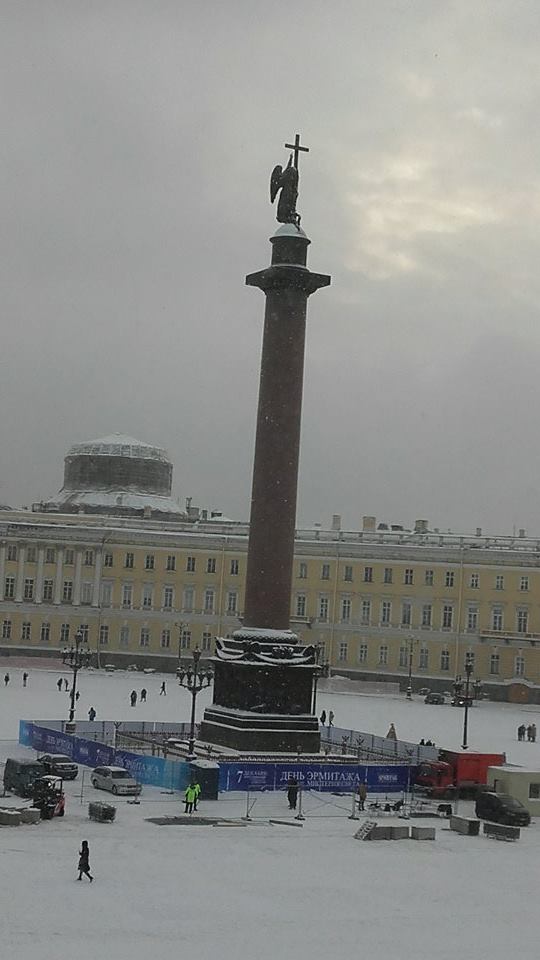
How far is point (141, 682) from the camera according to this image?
2987 inches

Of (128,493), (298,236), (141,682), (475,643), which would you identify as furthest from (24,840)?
(128,493)

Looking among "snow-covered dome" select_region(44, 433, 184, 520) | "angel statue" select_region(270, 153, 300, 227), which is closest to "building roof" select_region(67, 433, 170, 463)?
"snow-covered dome" select_region(44, 433, 184, 520)

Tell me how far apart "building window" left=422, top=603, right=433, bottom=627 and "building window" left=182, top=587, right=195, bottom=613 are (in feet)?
44.9

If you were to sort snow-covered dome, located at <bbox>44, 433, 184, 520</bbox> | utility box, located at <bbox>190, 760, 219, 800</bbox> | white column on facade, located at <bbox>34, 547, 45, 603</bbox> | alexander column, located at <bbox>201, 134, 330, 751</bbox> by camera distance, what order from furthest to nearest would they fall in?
snow-covered dome, located at <bbox>44, 433, 184, 520</bbox> → white column on facade, located at <bbox>34, 547, 45, 603</bbox> → alexander column, located at <bbox>201, 134, 330, 751</bbox> → utility box, located at <bbox>190, 760, 219, 800</bbox>

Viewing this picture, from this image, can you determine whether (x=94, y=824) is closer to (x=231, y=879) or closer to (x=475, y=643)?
(x=231, y=879)

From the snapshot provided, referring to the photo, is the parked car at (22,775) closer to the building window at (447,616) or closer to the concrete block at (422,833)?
the concrete block at (422,833)

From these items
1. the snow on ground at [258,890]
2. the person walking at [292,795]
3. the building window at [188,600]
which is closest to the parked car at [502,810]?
the snow on ground at [258,890]

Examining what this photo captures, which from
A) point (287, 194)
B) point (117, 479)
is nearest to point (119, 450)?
point (117, 479)

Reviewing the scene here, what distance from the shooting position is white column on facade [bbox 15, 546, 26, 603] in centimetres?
8750

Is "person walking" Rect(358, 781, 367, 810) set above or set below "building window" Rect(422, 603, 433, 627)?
below

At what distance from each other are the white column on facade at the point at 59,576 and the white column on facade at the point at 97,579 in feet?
6.72

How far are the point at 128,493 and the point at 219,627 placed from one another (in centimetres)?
2783

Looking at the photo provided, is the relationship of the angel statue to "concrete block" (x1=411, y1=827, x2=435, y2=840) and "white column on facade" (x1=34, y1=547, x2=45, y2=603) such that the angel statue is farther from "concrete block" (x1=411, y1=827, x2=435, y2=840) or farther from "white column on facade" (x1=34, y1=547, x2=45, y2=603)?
"white column on facade" (x1=34, y1=547, x2=45, y2=603)

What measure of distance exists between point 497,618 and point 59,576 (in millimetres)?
26248
